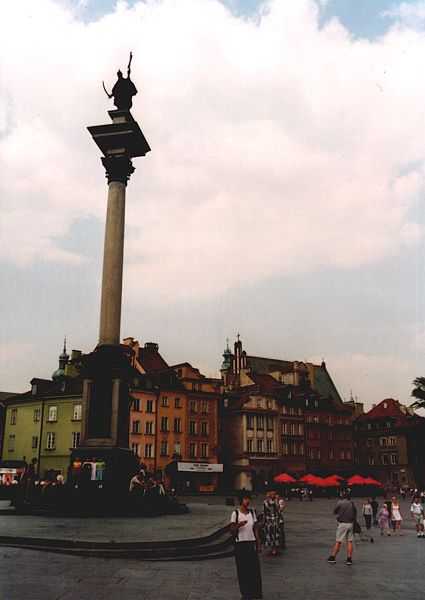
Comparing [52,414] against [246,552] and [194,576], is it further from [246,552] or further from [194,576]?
[246,552]

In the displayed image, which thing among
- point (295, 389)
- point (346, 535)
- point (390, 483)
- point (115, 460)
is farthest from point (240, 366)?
point (346, 535)

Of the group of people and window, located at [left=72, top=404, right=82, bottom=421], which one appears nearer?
Result: the group of people

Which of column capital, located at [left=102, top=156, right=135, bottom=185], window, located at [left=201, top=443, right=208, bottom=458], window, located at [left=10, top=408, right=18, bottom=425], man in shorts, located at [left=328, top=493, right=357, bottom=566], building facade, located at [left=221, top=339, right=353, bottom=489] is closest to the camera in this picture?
man in shorts, located at [left=328, top=493, right=357, bottom=566]

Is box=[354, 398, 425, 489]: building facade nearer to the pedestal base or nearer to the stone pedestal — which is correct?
the stone pedestal

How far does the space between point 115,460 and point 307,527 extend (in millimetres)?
8479

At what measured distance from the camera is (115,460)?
88.9 ft

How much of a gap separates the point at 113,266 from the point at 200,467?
165 feet

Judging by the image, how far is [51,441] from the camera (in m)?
70.7

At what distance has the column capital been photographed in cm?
3195

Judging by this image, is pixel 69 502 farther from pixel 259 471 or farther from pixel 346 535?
pixel 259 471

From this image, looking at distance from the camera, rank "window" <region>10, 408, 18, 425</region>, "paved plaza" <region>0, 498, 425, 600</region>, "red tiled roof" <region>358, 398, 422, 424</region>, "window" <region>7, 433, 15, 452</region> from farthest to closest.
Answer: "red tiled roof" <region>358, 398, 422, 424</region>
"window" <region>10, 408, 18, 425</region>
"window" <region>7, 433, 15, 452</region>
"paved plaza" <region>0, 498, 425, 600</region>

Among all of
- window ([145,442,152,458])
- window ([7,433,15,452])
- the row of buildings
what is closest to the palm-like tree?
the row of buildings

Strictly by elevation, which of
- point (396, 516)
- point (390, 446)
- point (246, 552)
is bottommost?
point (396, 516)

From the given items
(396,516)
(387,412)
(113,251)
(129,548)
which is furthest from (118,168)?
(387,412)
